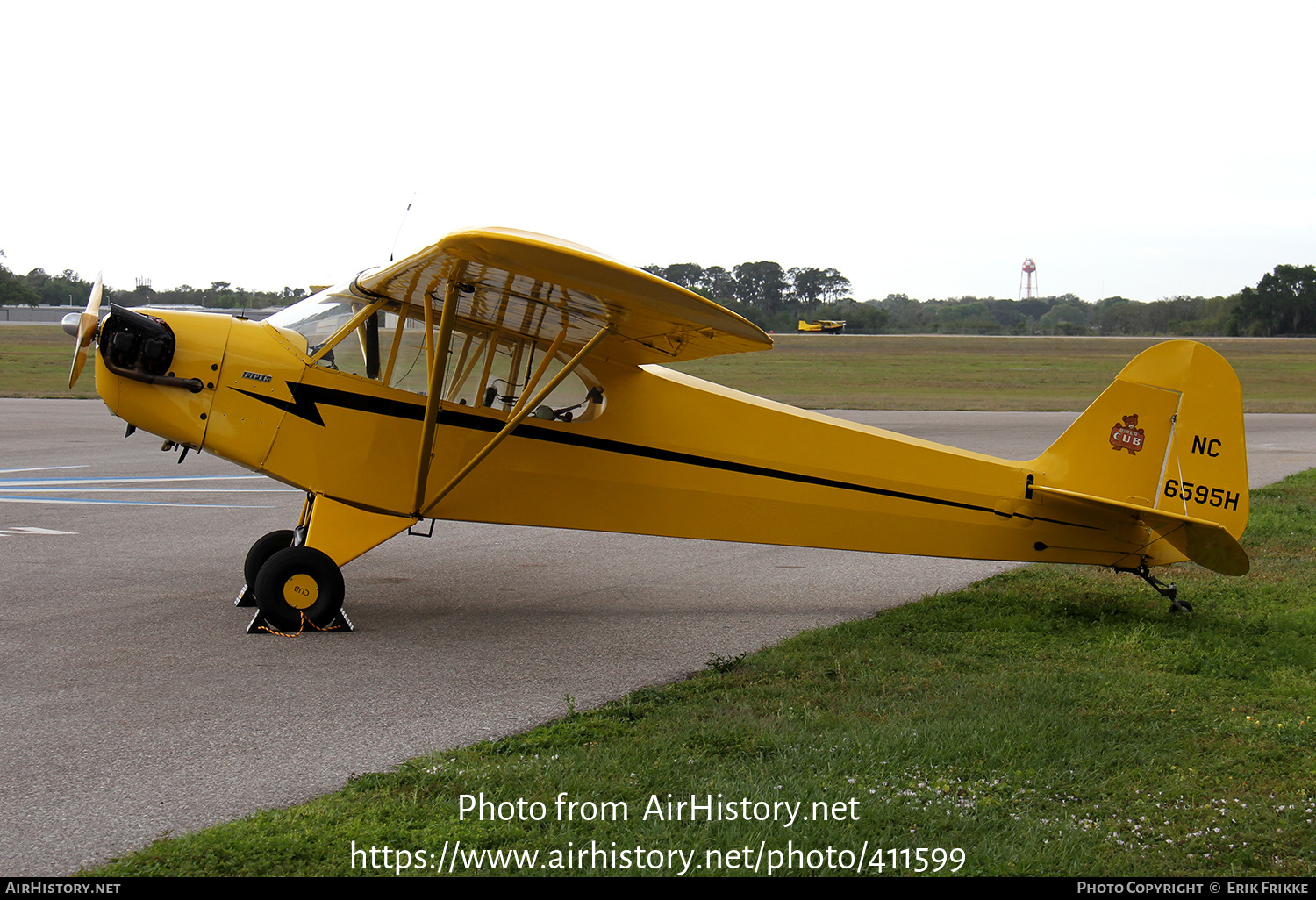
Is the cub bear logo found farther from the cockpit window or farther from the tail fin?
the cockpit window

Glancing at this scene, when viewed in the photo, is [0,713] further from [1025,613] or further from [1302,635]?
[1302,635]

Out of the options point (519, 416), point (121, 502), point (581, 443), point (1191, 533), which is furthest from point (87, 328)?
point (1191, 533)

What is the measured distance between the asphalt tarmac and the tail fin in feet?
5.81

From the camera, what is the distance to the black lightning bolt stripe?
22.2 feet

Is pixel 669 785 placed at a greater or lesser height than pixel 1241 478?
lesser

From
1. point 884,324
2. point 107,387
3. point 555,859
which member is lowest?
point 555,859

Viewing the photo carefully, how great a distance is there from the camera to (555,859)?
11.5 feet

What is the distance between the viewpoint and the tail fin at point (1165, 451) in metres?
7.25

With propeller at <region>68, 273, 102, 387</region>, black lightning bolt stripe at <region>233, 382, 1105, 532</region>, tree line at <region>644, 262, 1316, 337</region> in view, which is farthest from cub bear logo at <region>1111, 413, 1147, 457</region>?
tree line at <region>644, 262, 1316, 337</region>

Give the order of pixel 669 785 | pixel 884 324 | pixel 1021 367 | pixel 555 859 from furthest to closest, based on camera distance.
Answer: pixel 884 324 → pixel 1021 367 → pixel 669 785 → pixel 555 859

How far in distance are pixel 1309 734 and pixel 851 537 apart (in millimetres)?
3219

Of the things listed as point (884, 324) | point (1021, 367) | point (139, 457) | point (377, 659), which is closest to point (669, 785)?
point (377, 659)

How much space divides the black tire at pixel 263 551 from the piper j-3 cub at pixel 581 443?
4 centimetres

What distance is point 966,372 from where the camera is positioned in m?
50.7
